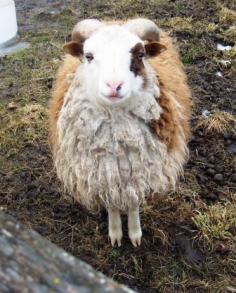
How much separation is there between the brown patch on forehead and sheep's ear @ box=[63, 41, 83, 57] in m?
0.40

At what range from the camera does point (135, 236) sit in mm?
3633

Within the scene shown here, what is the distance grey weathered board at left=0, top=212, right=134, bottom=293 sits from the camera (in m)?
1.40

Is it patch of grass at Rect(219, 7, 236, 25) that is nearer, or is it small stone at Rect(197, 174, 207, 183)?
small stone at Rect(197, 174, 207, 183)

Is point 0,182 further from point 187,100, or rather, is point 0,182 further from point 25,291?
point 25,291

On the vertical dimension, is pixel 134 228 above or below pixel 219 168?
above

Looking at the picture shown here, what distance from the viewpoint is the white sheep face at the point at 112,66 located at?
8.74 ft

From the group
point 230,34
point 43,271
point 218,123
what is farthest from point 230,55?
point 43,271

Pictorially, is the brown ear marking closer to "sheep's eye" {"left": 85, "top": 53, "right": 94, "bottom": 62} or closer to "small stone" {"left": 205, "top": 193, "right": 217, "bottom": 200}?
"sheep's eye" {"left": 85, "top": 53, "right": 94, "bottom": 62}

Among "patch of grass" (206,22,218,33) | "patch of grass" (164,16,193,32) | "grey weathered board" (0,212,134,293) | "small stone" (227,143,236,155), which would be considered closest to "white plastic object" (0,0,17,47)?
"patch of grass" (164,16,193,32)

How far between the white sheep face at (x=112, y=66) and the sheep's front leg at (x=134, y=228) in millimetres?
984

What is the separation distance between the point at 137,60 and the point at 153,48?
25cm

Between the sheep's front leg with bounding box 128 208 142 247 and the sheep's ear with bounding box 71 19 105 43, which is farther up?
the sheep's ear with bounding box 71 19 105 43

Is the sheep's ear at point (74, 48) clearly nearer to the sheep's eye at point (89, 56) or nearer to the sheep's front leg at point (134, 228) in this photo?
the sheep's eye at point (89, 56)

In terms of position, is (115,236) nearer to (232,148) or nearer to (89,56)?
(89,56)
